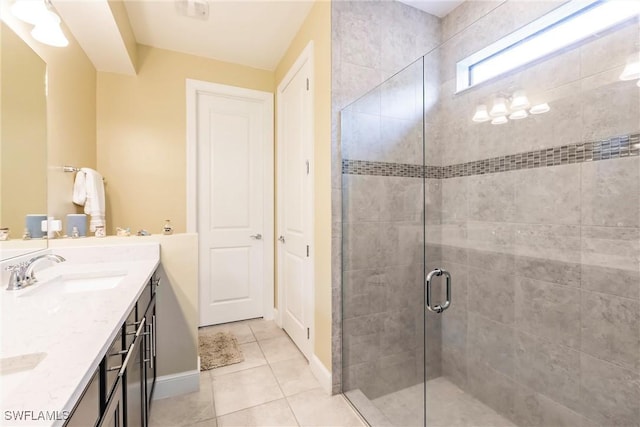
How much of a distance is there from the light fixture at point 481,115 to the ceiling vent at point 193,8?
2055 millimetres

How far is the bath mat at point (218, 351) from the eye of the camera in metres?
2.18

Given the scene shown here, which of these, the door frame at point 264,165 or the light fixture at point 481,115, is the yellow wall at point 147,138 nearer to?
the door frame at point 264,165

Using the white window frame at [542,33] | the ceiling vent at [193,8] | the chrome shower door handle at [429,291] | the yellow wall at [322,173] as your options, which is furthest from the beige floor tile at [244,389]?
the ceiling vent at [193,8]

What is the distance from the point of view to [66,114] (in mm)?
1944

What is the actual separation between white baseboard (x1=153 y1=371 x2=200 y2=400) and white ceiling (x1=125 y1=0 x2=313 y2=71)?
2587 millimetres

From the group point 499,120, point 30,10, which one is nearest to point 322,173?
point 499,120

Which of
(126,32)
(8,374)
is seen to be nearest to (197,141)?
(126,32)

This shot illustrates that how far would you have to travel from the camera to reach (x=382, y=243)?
1.86m

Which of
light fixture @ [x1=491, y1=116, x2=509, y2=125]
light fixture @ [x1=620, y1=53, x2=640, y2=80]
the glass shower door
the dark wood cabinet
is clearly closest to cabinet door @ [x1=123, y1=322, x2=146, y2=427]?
the dark wood cabinet

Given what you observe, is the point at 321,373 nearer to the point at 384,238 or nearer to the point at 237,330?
the point at 384,238

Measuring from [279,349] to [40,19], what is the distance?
2.55m

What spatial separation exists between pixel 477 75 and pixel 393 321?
66.3 inches

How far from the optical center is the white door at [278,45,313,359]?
Result: 2.18m

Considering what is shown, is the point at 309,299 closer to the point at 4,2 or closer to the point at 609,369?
the point at 609,369
